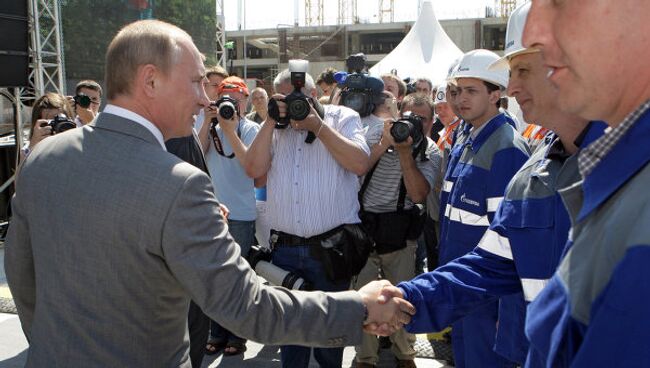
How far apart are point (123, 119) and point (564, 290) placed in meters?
1.36

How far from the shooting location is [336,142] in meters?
3.28

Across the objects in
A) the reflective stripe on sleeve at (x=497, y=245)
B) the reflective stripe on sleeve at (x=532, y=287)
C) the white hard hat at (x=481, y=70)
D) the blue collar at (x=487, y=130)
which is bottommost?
the reflective stripe on sleeve at (x=532, y=287)

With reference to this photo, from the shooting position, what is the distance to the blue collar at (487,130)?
→ 3.09 meters

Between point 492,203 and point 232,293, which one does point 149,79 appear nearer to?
point 232,293

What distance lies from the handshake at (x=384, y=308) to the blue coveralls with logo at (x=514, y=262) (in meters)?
0.05

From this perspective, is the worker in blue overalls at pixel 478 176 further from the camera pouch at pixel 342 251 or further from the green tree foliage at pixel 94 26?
the green tree foliage at pixel 94 26

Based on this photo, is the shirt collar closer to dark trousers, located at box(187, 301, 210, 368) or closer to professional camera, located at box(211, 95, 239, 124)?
dark trousers, located at box(187, 301, 210, 368)

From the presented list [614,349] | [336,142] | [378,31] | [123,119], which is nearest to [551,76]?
[614,349]

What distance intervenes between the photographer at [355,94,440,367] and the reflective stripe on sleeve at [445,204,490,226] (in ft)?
2.55

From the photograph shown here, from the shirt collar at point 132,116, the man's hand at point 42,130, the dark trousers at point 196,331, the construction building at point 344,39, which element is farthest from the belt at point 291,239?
the construction building at point 344,39

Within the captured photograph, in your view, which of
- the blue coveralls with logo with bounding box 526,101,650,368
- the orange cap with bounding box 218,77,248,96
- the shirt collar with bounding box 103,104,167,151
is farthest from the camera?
the orange cap with bounding box 218,77,248,96

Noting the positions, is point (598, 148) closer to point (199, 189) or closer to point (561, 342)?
point (561, 342)

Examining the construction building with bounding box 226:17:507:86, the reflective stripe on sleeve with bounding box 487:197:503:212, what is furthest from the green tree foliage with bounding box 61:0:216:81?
the construction building with bounding box 226:17:507:86

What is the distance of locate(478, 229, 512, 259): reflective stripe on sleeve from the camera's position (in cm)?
222
